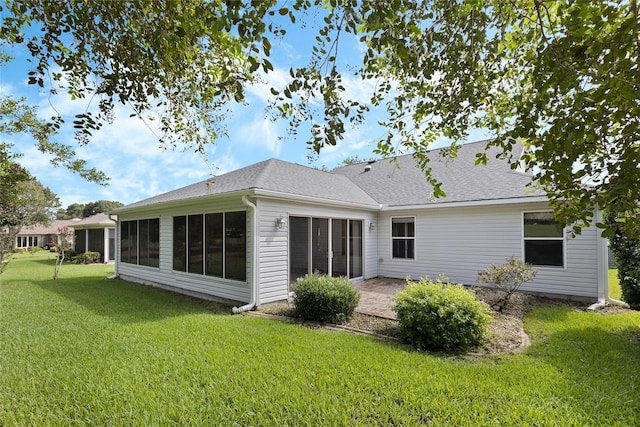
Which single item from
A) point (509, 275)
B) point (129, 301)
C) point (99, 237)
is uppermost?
point (99, 237)

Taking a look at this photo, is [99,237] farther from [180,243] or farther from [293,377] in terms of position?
[293,377]

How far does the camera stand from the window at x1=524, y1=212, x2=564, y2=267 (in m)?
8.48

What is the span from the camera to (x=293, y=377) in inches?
150

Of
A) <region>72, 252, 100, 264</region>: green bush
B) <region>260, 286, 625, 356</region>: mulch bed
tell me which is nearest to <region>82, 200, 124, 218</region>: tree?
<region>72, 252, 100, 264</region>: green bush

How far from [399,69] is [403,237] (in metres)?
9.03

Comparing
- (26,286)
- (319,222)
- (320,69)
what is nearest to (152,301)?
(319,222)

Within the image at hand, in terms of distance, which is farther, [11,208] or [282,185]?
[282,185]

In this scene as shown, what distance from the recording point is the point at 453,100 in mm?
3318

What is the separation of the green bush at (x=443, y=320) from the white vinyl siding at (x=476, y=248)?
5.08 m

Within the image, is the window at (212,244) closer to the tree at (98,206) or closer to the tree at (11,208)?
the tree at (11,208)

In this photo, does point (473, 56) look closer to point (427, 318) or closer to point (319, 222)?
point (427, 318)

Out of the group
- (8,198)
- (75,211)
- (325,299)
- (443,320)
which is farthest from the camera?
(75,211)

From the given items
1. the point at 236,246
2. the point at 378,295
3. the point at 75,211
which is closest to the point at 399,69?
the point at 236,246

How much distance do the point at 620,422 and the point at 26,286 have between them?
15.6 metres
